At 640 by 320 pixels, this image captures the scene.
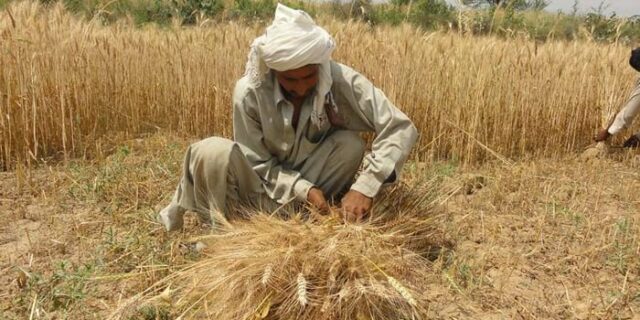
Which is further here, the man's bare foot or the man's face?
the man's bare foot

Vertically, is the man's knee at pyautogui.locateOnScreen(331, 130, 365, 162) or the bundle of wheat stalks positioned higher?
the man's knee at pyautogui.locateOnScreen(331, 130, 365, 162)

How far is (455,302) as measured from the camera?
2.00 metres

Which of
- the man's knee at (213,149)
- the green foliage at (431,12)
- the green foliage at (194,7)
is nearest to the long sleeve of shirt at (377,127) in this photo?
the man's knee at (213,149)

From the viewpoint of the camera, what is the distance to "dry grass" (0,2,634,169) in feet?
12.3

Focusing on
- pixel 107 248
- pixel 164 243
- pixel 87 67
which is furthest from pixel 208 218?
pixel 87 67

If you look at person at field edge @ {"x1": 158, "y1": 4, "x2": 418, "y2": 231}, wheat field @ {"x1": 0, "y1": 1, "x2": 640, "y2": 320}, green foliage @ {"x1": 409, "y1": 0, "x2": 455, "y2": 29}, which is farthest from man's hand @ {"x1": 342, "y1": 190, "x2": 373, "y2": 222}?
green foliage @ {"x1": 409, "y1": 0, "x2": 455, "y2": 29}

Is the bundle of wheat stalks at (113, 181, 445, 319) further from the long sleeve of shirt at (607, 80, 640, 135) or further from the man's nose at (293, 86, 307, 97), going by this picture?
the long sleeve of shirt at (607, 80, 640, 135)

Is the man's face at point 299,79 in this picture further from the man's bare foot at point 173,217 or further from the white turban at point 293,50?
the man's bare foot at point 173,217

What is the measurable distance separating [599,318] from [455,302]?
47 centimetres

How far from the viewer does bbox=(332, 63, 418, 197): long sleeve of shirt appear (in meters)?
2.19

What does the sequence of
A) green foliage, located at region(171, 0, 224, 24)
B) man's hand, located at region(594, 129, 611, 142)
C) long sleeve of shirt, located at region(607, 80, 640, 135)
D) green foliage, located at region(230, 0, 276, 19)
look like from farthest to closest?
green foliage, located at region(230, 0, 276, 19)
green foliage, located at region(171, 0, 224, 24)
man's hand, located at region(594, 129, 611, 142)
long sleeve of shirt, located at region(607, 80, 640, 135)

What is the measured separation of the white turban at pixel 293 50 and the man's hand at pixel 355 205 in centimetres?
36

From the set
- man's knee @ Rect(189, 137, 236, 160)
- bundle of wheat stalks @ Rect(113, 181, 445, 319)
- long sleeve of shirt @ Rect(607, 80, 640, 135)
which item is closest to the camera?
bundle of wheat stalks @ Rect(113, 181, 445, 319)

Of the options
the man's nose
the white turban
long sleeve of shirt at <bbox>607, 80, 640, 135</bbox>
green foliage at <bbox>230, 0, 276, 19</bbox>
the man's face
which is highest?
the white turban
